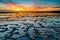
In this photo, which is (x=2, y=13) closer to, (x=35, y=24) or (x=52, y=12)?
(x=35, y=24)

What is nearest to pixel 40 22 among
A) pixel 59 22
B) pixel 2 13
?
pixel 59 22

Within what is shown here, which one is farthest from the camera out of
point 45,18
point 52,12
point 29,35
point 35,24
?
point 52,12

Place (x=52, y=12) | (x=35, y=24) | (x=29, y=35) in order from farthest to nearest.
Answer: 1. (x=52, y=12)
2. (x=35, y=24)
3. (x=29, y=35)

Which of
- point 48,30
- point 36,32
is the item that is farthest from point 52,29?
point 36,32

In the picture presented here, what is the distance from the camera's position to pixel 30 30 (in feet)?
5.16

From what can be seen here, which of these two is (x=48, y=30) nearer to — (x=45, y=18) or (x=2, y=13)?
(x=45, y=18)

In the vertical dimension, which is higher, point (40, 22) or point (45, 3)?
point (45, 3)

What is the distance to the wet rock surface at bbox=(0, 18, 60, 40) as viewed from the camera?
138 cm

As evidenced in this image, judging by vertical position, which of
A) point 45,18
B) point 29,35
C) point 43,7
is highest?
point 43,7

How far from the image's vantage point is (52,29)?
1.58 meters

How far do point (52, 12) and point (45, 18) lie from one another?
0.31m

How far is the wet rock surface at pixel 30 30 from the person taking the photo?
1.38 meters

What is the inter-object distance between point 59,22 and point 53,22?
9cm

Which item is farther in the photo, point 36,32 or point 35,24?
point 35,24
